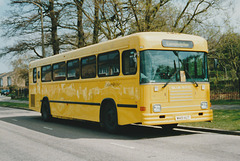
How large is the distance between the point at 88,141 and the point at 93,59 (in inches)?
145

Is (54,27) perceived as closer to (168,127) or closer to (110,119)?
(110,119)

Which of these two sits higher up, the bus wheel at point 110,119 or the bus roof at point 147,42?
the bus roof at point 147,42

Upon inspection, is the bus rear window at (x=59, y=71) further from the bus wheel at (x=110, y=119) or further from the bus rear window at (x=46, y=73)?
the bus wheel at (x=110, y=119)

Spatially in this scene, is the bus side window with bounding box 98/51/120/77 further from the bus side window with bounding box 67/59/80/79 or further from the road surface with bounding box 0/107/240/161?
the road surface with bounding box 0/107/240/161

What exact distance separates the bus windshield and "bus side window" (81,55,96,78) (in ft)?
10.1

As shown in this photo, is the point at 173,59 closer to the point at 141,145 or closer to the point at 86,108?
the point at 141,145

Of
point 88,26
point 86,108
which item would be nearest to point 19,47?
point 88,26

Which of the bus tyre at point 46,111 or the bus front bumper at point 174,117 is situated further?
the bus tyre at point 46,111

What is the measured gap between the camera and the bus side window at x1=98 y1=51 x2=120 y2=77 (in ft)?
35.9

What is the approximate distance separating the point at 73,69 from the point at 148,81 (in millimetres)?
5160

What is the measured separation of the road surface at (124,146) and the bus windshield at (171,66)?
1789mm

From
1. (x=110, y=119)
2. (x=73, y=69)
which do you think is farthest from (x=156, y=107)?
(x=73, y=69)

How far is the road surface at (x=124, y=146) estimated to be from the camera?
23.9ft

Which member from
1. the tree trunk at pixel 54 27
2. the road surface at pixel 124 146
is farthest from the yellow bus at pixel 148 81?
the tree trunk at pixel 54 27
